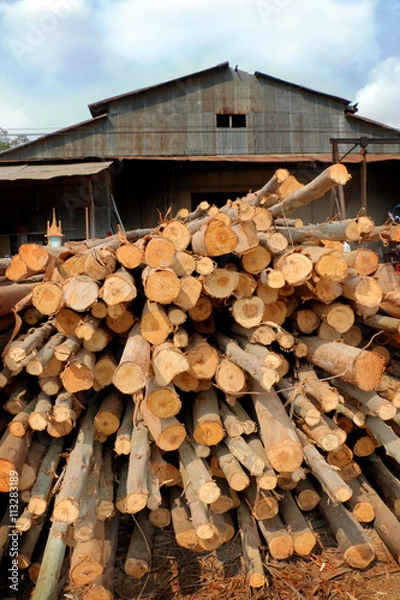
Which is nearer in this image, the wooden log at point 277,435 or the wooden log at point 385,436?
the wooden log at point 277,435

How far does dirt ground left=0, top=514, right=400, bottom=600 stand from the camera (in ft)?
9.43

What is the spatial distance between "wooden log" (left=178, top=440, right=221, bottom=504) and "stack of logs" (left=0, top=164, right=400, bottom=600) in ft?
0.05

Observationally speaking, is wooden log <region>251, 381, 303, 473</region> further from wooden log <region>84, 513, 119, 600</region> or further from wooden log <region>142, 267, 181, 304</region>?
wooden log <region>84, 513, 119, 600</region>

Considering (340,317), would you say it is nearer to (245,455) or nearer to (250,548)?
(245,455)

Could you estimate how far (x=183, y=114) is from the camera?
15.1m

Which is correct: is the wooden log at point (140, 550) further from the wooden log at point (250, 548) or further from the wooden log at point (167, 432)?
the wooden log at point (250, 548)

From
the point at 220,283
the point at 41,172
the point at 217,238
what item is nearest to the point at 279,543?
the point at 220,283

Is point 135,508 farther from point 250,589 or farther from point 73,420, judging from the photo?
point 250,589

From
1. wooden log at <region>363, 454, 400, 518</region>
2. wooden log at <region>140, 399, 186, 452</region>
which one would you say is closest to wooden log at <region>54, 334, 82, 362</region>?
wooden log at <region>140, 399, 186, 452</region>

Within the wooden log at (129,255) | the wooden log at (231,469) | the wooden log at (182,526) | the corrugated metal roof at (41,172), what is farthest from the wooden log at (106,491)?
the corrugated metal roof at (41,172)

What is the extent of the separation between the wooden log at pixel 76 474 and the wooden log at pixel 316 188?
2203 mm

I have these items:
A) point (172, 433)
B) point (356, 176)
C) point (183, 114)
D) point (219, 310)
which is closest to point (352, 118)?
point (356, 176)

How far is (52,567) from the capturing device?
258 centimetres

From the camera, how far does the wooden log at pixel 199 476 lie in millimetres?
2689
